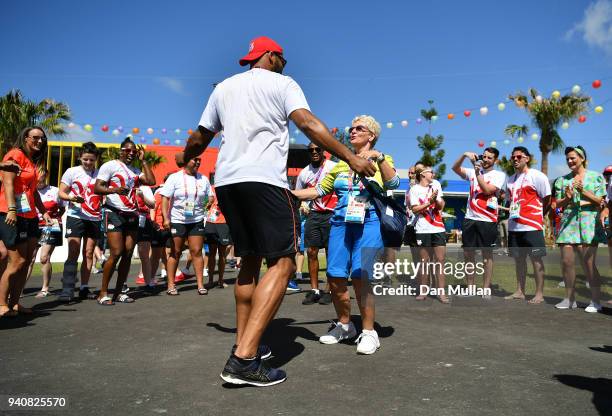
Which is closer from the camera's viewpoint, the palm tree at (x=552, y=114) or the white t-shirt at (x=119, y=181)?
the white t-shirt at (x=119, y=181)

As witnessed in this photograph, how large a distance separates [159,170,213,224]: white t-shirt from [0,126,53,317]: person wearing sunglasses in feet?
7.03

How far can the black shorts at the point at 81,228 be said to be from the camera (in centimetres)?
663

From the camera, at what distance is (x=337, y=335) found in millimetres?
4129

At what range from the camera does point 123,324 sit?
189 inches

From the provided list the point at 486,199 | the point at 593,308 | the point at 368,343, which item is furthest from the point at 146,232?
the point at 593,308

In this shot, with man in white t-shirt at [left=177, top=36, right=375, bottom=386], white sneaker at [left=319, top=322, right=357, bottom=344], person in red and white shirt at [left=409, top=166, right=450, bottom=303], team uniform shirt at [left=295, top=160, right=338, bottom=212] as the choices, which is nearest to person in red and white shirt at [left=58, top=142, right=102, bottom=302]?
team uniform shirt at [left=295, top=160, right=338, bottom=212]

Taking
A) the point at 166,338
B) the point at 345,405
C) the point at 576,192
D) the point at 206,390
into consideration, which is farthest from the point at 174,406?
the point at 576,192

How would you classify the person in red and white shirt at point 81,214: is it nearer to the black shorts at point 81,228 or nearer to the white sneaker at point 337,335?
the black shorts at point 81,228

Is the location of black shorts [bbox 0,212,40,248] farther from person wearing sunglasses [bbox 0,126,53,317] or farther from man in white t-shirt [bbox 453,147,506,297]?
man in white t-shirt [bbox 453,147,506,297]

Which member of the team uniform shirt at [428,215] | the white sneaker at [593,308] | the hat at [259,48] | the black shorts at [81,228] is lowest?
the white sneaker at [593,308]

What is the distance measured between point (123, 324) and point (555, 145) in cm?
2893

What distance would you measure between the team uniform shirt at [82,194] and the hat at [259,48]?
4.15 m

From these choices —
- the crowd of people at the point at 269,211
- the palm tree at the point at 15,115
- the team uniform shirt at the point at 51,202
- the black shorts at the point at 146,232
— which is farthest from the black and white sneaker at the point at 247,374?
the palm tree at the point at 15,115

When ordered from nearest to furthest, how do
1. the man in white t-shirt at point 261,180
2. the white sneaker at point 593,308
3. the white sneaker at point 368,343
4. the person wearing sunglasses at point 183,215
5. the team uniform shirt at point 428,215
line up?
the man in white t-shirt at point 261,180 → the white sneaker at point 368,343 → the white sneaker at point 593,308 → the team uniform shirt at point 428,215 → the person wearing sunglasses at point 183,215
